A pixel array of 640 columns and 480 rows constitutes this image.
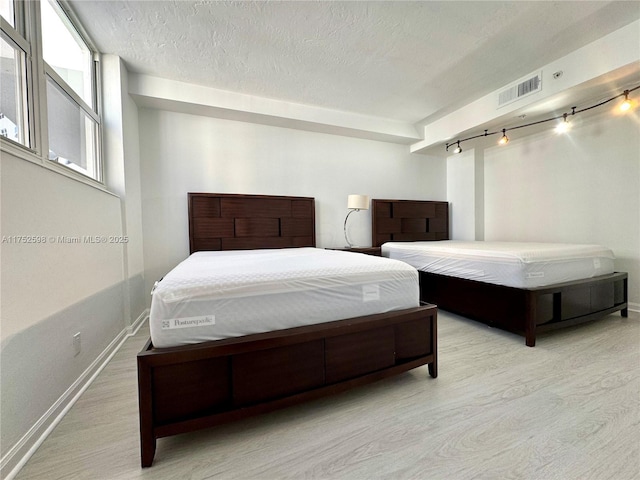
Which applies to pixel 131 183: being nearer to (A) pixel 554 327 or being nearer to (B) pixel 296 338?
(B) pixel 296 338

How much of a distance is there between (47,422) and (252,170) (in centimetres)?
292

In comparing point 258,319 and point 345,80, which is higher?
point 345,80

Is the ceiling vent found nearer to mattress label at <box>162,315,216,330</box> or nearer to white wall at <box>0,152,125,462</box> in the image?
mattress label at <box>162,315,216,330</box>

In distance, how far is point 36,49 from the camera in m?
1.46

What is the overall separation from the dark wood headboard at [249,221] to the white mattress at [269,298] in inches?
73.4

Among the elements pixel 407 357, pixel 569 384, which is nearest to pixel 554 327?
pixel 569 384

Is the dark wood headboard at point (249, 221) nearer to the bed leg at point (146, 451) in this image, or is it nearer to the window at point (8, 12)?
the window at point (8, 12)

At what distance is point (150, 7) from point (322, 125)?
2138 mm

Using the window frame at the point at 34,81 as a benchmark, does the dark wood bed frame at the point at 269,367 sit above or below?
below

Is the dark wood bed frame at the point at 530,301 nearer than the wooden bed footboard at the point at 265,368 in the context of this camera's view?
No

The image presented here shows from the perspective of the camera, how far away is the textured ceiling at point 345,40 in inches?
74.9

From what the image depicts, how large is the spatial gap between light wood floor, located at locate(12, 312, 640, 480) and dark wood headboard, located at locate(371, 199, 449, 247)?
260 cm

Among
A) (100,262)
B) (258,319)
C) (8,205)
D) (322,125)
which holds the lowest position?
(258,319)

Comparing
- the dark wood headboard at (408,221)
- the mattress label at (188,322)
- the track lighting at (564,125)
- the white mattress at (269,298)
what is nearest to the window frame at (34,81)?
the white mattress at (269,298)
